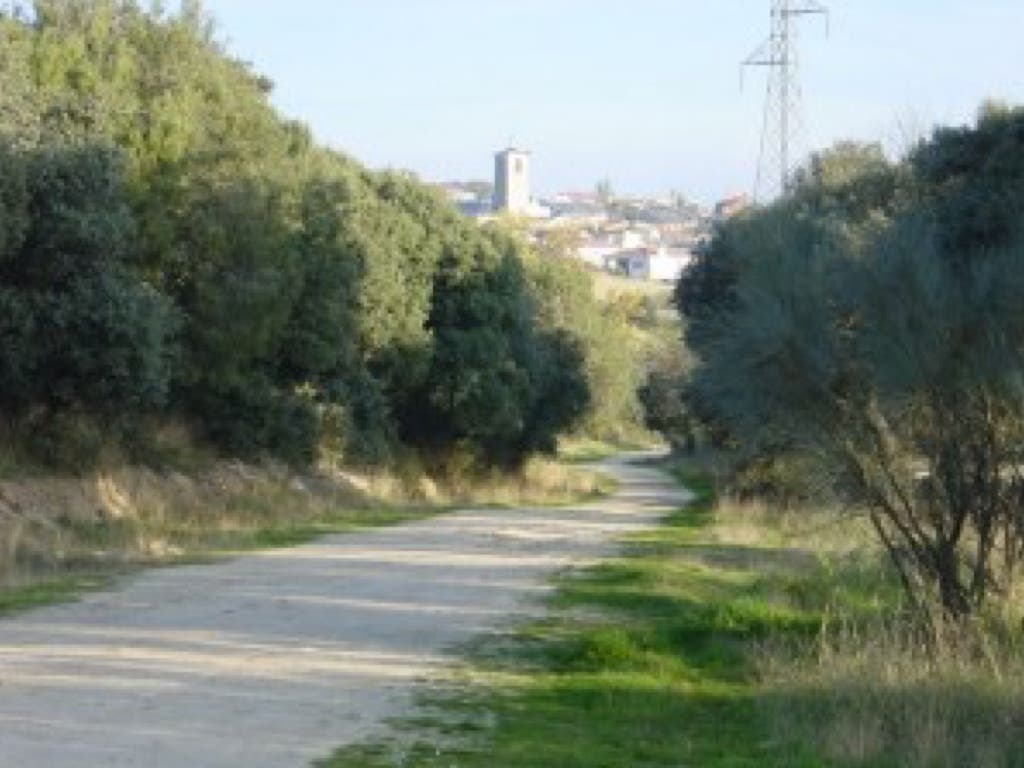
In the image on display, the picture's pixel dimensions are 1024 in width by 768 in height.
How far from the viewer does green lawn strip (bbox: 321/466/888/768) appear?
13563mm

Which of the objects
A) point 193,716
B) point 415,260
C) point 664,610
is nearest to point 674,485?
point 415,260

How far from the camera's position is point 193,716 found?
46.2 feet

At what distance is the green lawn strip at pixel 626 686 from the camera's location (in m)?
13.6

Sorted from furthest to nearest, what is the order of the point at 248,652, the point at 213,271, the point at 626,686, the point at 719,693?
the point at 213,271 → the point at 248,652 → the point at 719,693 → the point at 626,686

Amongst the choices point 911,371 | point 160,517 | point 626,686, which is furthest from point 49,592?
point 160,517

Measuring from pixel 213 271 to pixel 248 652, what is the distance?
2145 cm

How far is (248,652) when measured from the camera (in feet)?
60.0

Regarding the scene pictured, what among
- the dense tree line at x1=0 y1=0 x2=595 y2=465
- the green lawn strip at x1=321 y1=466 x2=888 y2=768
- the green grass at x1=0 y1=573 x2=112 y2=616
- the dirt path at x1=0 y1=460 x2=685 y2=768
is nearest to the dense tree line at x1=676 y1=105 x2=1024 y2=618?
the green lawn strip at x1=321 y1=466 x2=888 y2=768

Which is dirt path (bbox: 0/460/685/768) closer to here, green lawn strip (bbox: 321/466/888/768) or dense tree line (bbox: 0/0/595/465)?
green lawn strip (bbox: 321/466/888/768)

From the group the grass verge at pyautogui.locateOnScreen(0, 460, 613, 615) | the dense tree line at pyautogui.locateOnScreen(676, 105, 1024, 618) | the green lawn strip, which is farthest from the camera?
the grass verge at pyautogui.locateOnScreen(0, 460, 613, 615)

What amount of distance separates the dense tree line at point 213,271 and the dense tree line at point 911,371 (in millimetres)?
13166

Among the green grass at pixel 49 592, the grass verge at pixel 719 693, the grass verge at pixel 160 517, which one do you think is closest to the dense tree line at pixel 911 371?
the grass verge at pixel 719 693

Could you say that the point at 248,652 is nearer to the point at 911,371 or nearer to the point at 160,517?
the point at 911,371

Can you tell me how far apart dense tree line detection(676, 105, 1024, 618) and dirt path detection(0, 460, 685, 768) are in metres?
4.53
